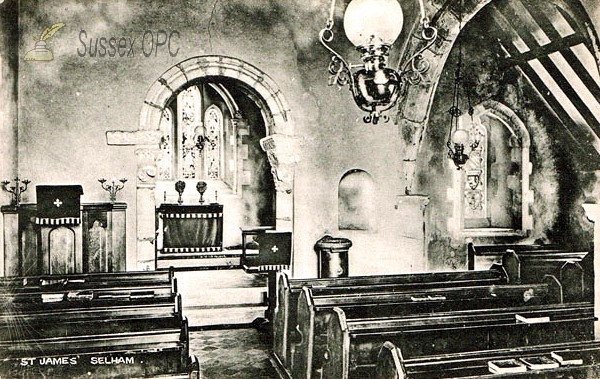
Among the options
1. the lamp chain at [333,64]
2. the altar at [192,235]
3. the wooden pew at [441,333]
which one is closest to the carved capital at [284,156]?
the altar at [192,235]

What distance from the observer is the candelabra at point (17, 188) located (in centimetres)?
616

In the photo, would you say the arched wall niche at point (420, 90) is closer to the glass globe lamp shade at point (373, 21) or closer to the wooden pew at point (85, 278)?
the wooden pew at point (85, 278)

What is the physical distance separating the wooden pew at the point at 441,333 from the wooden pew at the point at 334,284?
0.93m

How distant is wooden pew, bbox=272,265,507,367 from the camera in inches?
185

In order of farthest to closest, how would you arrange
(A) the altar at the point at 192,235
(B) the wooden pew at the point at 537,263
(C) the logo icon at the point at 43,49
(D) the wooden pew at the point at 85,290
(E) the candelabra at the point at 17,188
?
1. (A) the altar at the point at 192,235
2. (C) the logo icon at the point at 43,49
3. (E) the candelabra at the point at 17,188
4. (B) the wooden pew at the point at 537,263
5. (D) the wooden pew at the point at 85,290

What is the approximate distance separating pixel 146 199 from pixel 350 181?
2.74m

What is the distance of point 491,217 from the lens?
27.7ft

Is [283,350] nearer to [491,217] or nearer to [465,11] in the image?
[465,11]

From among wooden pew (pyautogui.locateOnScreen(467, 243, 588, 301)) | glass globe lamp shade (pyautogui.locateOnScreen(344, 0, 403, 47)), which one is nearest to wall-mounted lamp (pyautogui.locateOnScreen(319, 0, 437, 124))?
glass globe lamp shade (pyautogui.locateOnScreen(344, 0, 403, 47))

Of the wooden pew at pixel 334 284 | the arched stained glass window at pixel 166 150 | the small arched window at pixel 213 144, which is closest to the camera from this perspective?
the wooden pew at pixel 334 284

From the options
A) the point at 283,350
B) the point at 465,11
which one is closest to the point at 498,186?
the point at 465,11

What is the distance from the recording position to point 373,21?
112 inches

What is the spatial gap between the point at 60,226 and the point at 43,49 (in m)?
2.04

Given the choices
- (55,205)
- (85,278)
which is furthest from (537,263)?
(55,205)
